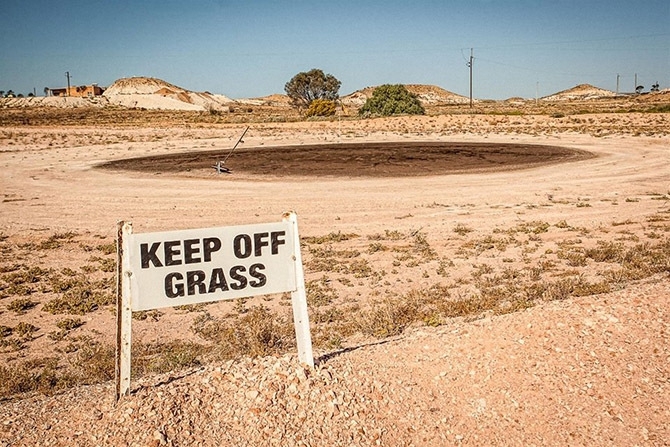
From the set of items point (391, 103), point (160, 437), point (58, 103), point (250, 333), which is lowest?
point (250, 333)

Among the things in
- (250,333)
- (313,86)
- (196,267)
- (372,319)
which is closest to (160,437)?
(196,267)

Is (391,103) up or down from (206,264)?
up

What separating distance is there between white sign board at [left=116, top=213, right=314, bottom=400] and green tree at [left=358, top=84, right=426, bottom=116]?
7044 cm

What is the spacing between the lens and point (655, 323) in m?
6.07

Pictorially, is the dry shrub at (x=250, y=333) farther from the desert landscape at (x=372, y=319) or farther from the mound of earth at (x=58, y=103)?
the mound of earth at (x=58, y=103)

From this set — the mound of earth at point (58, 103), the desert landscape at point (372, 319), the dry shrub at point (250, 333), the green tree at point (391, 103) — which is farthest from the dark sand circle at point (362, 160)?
the mound of earth at point (58, 103)

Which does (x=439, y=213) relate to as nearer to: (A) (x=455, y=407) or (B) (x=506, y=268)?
(B) (x=506, y=268)

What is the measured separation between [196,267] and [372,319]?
3773mm

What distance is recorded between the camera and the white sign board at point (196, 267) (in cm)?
451

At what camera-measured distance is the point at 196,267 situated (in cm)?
464

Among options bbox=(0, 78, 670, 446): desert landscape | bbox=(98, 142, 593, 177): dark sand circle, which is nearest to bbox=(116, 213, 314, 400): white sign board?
bbox=(0, 78, 670, 446): desert landscape

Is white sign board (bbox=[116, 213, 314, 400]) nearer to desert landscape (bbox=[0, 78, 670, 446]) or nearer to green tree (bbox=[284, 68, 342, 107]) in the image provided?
desert landscape (bbox=[0, 78, 670, 446])

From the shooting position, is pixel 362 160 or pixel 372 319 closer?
pixel 372 319

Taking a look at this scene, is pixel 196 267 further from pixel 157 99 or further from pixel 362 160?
pixel 157 99
